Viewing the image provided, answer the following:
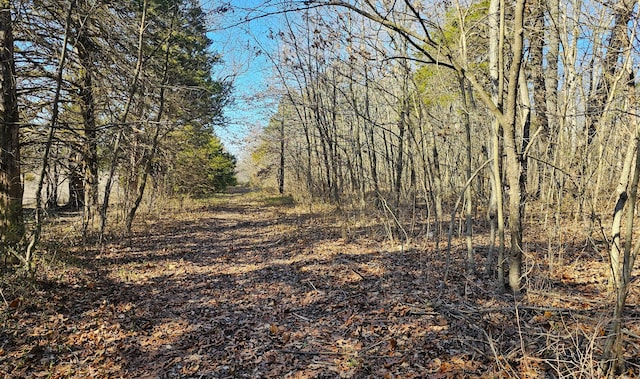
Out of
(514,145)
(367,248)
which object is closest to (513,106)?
(514,145)

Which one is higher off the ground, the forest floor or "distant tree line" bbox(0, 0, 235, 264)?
"distant tree line" bbox(0, 0, 235, 264)

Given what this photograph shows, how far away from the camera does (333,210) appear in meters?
14.9

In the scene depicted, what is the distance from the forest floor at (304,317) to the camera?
3512 millimetres

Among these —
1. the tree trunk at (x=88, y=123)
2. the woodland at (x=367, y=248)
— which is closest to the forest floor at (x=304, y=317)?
the woodland at (x=367, y=248)

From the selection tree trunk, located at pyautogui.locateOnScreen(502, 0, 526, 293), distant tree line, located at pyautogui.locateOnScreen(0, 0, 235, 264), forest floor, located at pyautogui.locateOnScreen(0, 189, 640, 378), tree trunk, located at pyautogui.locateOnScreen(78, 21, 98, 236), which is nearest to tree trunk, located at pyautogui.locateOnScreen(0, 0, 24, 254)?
distant tree line, located at pyautogui.locateOnScreen(0, 0, 235, 264)

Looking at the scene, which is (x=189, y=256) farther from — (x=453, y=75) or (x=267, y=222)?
(x=453, y=75)

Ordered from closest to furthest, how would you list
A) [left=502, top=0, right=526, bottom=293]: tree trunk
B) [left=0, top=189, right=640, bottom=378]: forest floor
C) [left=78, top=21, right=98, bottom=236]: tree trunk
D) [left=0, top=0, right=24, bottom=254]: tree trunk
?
[left=0, top=189, right=640, bottom=378]: forest floor
[left=502, top=0, right=526, bottom=293]: tree trunk
[left=0, top=0, right=24, bottom=254]: tree trunk
[left=78, top=21, right=98, bottom=236]: tree trunk

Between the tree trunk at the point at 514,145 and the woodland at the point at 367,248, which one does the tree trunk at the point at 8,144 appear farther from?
the tree trunk at the point at 514,145

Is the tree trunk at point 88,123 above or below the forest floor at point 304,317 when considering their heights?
above

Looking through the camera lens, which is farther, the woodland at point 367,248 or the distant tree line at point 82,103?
the distant tree line at point 82,103

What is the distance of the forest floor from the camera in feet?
11.5

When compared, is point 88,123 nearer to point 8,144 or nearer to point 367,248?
point 8,144

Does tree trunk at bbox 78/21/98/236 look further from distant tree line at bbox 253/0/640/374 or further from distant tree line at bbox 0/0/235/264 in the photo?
distant tree line at bbox 253/0/640/374

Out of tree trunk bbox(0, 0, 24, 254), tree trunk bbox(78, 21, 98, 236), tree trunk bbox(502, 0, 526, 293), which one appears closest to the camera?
tree trunk bbox(502, 0, 526, 293)
